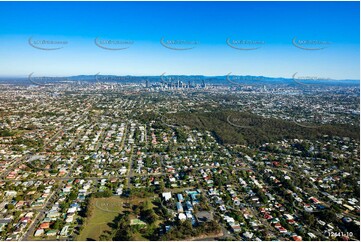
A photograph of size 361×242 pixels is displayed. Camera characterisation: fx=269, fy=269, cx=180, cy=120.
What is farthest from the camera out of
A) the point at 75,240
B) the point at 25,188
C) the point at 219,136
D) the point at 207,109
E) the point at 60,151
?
the point at 207,109

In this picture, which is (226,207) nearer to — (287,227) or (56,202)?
(287,227)

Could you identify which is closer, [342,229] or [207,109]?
[342,229]

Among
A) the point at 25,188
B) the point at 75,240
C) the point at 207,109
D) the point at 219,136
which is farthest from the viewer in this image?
the point at 207,109

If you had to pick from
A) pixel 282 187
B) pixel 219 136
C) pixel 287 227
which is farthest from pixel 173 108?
pixel 287 227

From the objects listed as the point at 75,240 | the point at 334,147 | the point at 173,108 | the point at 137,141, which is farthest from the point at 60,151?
the point at 173,108

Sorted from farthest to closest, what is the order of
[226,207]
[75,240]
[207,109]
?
[207,109] → [226,207] → [75,240]

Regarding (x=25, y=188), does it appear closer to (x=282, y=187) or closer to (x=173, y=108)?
(x=282, y=187)
